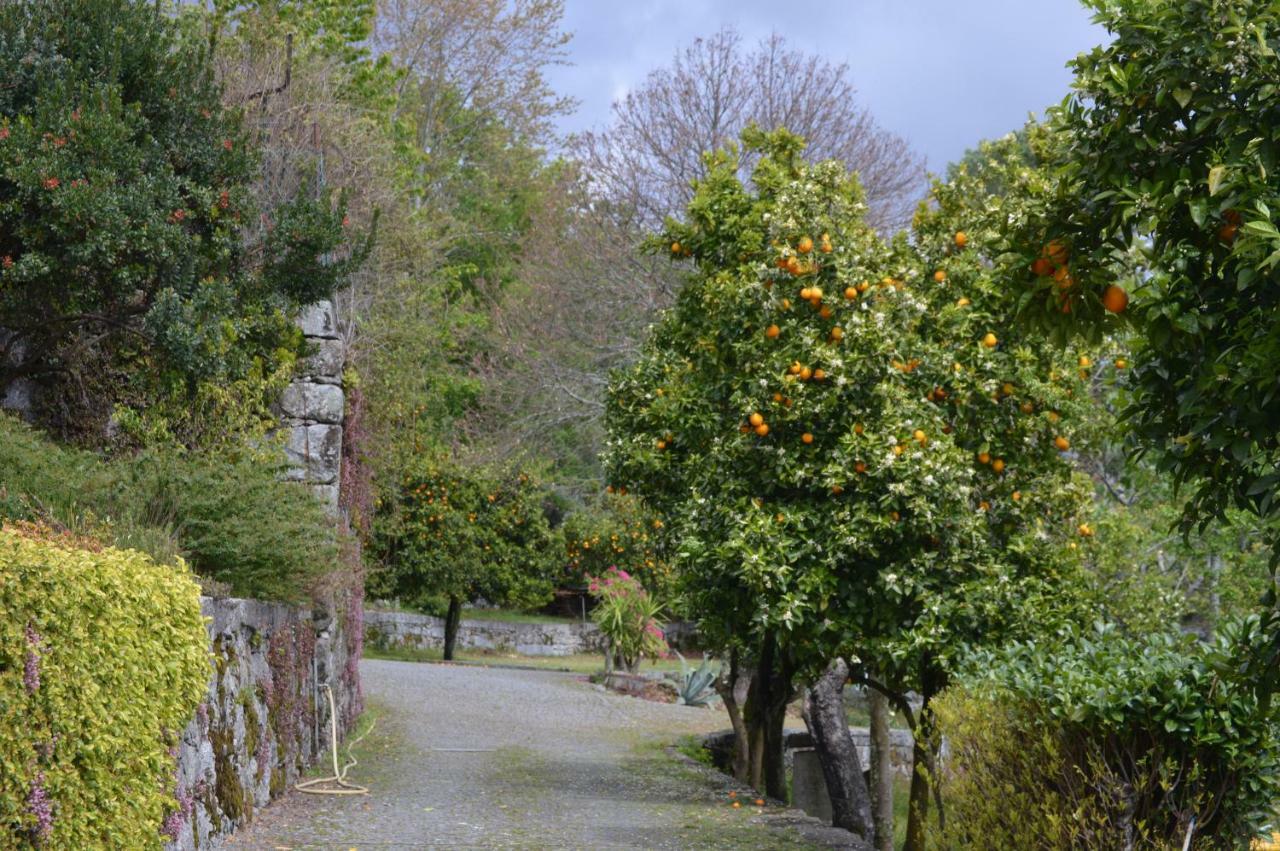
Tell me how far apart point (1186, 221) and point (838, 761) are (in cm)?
915

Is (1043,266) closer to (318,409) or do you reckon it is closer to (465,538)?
(318,409)

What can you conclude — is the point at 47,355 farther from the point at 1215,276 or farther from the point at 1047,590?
the point at 1215,276

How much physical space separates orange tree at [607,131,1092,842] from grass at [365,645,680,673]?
50.1 ft

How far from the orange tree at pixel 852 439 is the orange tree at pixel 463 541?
47.9ft

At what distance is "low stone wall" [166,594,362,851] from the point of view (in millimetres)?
6926

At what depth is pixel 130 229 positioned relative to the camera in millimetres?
10148

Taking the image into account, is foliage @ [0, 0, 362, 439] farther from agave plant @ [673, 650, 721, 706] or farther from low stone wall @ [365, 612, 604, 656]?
low stone wall @ [365, 612, 604, 656]

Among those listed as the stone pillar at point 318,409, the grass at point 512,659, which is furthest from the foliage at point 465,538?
the stone pillar at point 318,409

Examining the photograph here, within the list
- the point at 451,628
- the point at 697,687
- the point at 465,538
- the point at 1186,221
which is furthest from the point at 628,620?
the point at 1186,221

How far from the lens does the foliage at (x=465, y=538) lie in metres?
25.0

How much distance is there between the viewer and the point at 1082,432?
10.4 meters

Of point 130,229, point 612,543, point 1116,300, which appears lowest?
point 1116,300

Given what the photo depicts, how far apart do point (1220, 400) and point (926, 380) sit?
5.58m

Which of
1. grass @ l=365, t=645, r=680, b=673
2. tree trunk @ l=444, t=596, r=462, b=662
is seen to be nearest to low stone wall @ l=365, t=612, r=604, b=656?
grass @ l=365, t=645, r=680, b=673
